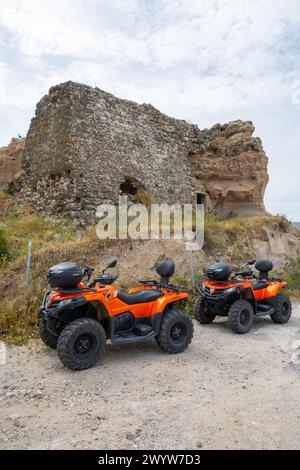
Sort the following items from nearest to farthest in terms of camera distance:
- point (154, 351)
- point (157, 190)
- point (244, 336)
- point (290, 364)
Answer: point (290, 364) → point (154, 351) → point (244, 336) → point (157, 190)

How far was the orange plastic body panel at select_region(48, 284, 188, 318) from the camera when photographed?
4.25 metres

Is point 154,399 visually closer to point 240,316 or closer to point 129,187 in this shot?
point 240,316

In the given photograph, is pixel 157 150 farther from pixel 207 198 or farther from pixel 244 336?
pixel 244 336

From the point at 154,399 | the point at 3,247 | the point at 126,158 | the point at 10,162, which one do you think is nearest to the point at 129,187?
the point at 126,158

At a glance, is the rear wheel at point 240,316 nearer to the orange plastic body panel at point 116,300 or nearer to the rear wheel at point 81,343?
the orange plastic body panel at point 116,300

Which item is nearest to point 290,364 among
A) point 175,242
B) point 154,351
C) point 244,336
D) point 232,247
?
point 244,336

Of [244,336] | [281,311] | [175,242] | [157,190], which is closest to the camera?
[244,336]

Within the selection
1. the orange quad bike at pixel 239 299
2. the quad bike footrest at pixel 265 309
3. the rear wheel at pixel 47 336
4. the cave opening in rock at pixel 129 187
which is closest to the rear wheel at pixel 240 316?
the orange quad bike at pixel 239 299

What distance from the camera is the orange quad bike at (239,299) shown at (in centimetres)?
605

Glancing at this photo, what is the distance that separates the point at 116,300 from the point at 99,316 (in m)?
0.28

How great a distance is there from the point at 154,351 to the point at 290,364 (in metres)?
1.73

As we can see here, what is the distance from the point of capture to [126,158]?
12492 mm

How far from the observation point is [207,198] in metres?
15.7

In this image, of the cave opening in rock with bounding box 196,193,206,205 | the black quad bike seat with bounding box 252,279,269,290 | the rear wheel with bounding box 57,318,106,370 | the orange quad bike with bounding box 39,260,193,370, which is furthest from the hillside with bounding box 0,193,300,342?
the cave opening in rock with bounding box 196,193,206,205
